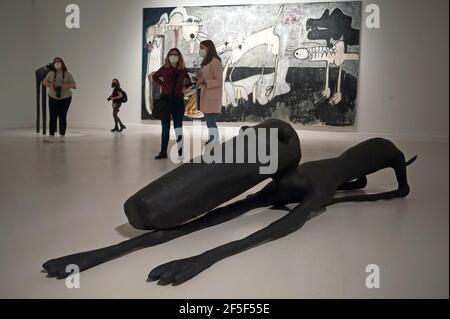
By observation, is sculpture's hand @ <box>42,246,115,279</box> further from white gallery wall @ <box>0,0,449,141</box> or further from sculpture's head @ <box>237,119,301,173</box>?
white gallery wall @ <box>0,0,449,141</box>

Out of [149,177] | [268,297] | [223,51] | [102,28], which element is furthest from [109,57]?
[268,297]

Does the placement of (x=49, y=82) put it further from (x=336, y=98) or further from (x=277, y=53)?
(x=336, y=98)

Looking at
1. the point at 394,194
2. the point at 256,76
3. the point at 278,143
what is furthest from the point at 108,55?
the point at 278,143

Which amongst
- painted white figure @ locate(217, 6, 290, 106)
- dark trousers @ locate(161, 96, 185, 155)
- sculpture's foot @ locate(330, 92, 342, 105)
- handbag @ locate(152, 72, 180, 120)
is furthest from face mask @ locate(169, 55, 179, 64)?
sculpture's foot @ locate(330, 92, 342, 105)

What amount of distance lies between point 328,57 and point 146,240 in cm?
829

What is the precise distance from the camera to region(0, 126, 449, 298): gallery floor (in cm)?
148

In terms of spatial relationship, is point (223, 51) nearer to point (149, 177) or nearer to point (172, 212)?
point (149, 177)

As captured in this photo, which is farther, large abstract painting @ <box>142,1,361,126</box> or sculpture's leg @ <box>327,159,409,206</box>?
large abstract painting @ <box>142,1,361,126</box>

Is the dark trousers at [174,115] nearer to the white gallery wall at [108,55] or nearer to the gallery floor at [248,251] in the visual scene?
the gallery floor at [248,251]

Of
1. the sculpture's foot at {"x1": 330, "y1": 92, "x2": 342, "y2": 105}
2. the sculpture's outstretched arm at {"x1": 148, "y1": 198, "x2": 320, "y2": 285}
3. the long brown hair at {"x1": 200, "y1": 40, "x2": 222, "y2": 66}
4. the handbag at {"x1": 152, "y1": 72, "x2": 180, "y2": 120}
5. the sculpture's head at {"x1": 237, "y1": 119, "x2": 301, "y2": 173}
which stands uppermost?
the long brown hair at {"x1": 200, "y1": 40, "x2": 222, "y2": 66}

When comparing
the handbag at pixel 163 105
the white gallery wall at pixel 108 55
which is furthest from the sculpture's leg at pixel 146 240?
the white gallery wall at pixel 108 55

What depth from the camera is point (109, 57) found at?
11.1 metres

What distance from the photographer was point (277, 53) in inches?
388

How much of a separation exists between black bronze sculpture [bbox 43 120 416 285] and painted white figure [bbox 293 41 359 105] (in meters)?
7.05
